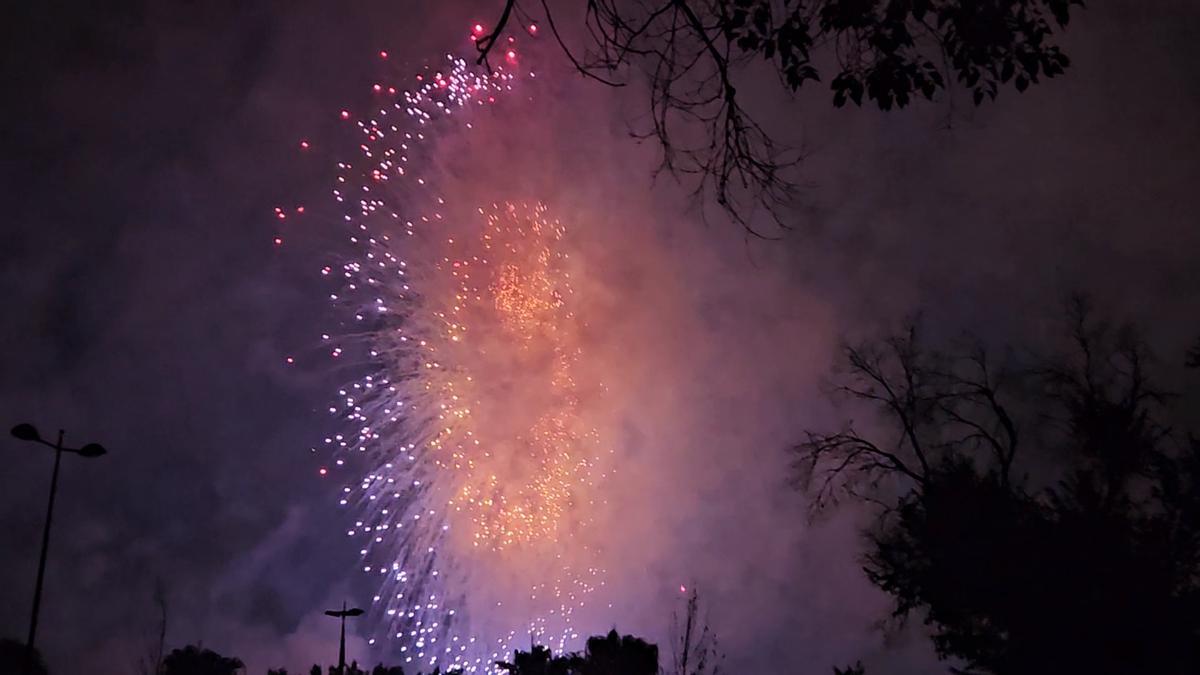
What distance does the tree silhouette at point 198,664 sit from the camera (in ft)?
218

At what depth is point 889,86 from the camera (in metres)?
7.14

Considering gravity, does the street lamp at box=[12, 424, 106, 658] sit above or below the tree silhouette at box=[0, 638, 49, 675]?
below

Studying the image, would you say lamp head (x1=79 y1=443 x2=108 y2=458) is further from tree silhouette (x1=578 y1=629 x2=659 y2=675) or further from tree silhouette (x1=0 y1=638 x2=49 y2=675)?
tree silhouette (x1=0 y1=638 x2=49 y2=675)

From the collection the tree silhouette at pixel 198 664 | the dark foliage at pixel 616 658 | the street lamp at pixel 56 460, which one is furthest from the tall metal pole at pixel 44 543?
the tree silhouette at pixel 198 664

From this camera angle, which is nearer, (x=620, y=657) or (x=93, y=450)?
(x=93, y=450)

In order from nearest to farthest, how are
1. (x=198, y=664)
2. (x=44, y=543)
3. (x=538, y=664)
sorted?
(x=44, y=543) < (x=538, y=664) < (x=198, y=664)

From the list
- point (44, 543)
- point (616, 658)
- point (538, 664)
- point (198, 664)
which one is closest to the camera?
point (44, 543)

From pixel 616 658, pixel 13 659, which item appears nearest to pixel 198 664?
pixel 13 659

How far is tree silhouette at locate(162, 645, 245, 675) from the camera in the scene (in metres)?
66.5

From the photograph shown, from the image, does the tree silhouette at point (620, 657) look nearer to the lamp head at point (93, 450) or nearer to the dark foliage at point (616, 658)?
the dark foliage at point (616, 658)

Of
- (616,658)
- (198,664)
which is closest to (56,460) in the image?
(616,658)

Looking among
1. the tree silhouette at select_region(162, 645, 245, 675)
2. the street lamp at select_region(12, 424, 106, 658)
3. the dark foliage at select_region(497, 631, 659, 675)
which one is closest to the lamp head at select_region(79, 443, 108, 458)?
the street lamp at select_region(12, 424, 106, 658)

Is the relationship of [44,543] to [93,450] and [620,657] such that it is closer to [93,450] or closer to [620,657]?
[93,450]

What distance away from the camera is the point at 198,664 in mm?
66812
